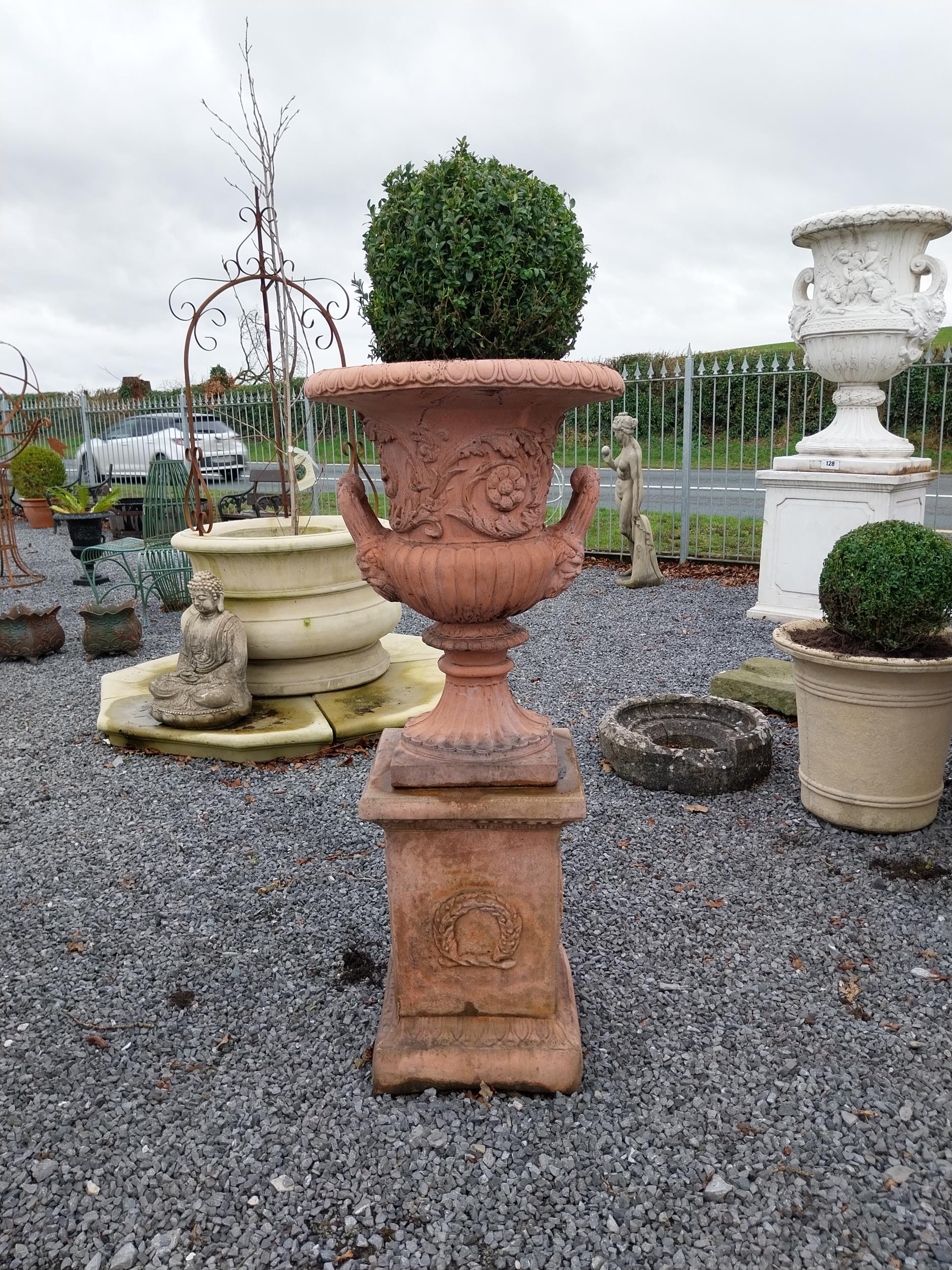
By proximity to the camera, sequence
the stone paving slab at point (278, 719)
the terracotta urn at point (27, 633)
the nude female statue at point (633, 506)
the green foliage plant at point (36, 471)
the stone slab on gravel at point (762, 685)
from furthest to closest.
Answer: the green foliage plant at point (36, 471) → the nude female statue at point (633, 506) → the terracotta urn at point (27, 633) → the stone slab on gravel at point (762, 685) → the stone paving slab at point (278, 719)

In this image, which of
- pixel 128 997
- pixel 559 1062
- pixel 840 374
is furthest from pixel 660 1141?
pixel 840 374

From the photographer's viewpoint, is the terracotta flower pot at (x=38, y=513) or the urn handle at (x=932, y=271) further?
the terracotta flower pot at (x=38, y=513)

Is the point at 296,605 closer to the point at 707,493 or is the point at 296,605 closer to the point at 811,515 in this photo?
the point at 811,515

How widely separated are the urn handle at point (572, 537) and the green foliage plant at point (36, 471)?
12894 millimetres

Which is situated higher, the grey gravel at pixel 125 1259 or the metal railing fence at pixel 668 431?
the metal railing fence at pixel 668 431

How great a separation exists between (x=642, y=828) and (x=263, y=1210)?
2.13m

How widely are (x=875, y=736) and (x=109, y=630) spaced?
533 cm

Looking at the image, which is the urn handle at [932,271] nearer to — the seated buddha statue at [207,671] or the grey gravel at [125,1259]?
the seated buddha statue at [207,671]

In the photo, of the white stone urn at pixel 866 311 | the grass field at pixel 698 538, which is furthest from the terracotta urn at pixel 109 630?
the white stone urn at pixel 866 311

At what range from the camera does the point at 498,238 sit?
2170mm

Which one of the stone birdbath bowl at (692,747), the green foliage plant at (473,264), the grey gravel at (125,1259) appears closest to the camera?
the grey gravel at (125,1259)

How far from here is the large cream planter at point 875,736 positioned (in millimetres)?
3385

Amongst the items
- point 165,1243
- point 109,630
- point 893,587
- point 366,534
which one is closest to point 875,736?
point 893,587

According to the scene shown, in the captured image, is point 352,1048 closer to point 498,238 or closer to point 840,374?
point 498,238
